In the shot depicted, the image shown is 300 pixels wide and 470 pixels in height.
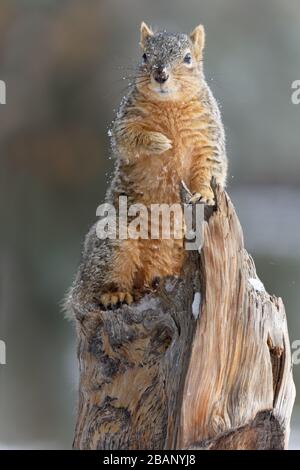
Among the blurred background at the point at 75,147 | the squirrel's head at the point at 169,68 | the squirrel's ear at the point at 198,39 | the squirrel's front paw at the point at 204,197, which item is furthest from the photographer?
the blurred background at the point at 75,147

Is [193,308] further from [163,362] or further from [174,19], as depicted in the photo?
[174,19]

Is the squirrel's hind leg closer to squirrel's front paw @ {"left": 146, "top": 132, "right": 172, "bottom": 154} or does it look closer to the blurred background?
squirrel's front paw @ {"left": 146, "top": 132, "right": 172, "bottom": 154}

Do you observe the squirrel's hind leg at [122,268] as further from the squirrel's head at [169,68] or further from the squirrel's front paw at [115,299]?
the squirrel's head at [169,68]

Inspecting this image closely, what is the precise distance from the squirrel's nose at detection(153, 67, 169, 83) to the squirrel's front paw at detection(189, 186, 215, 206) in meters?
0.44

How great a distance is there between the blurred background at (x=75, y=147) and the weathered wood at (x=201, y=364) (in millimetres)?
2422

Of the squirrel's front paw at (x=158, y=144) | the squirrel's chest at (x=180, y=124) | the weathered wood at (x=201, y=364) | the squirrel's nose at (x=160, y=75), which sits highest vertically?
the squirrel's nose at (x=160, y=75)

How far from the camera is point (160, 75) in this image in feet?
11.6

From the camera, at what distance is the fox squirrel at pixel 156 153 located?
3.56m

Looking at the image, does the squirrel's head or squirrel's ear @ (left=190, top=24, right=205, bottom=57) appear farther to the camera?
squirrel's ear @ (left=190, top=24, right=205, bottom=57)

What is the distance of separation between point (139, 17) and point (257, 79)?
83cm

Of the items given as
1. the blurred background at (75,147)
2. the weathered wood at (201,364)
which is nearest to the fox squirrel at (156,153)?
the weathered wood at (201,364)

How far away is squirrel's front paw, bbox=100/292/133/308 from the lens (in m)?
3.46

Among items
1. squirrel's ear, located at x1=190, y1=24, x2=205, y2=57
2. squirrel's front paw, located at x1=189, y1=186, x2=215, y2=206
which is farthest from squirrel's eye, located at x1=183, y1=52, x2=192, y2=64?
squirrel's front paw, located at x1=189, y1=186, x2=215, y2=206
